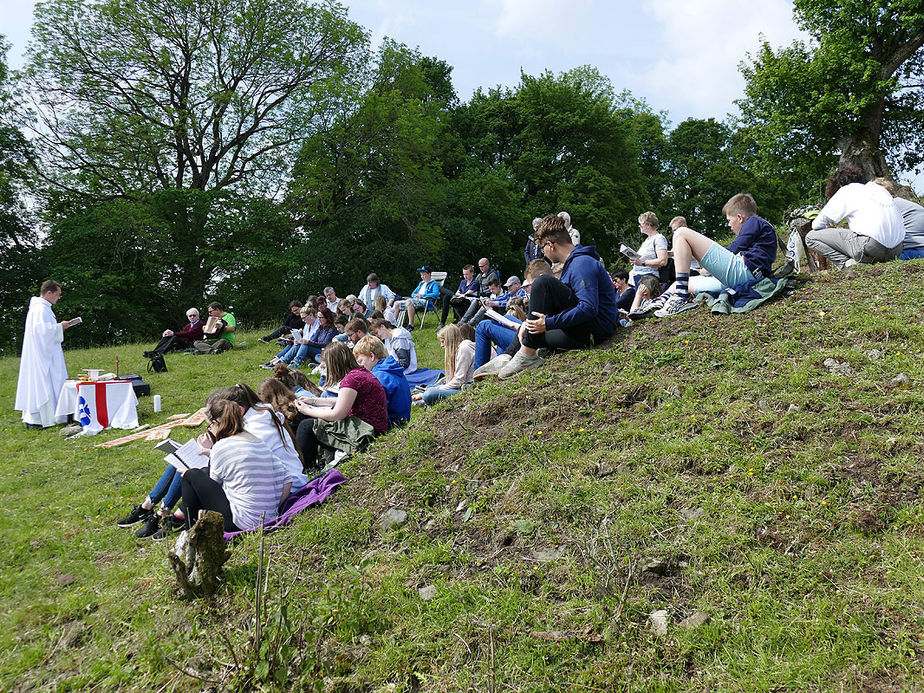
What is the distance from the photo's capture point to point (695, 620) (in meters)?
2.95

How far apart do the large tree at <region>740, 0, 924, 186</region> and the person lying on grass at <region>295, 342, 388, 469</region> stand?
20053 millimetres

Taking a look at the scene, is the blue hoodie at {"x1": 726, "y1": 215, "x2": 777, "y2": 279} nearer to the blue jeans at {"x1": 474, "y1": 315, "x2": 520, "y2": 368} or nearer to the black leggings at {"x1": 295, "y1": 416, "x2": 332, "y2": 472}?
the blue jeans at {"x1": 474, "y1": 315, "x2": 520, "y2": 368}

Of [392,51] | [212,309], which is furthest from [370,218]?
[212,309]

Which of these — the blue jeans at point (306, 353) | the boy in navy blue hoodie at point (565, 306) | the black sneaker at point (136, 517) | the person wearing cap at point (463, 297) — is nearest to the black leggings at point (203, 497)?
the black sneaker at point (136, 517)

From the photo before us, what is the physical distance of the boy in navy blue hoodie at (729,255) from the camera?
6430 mm

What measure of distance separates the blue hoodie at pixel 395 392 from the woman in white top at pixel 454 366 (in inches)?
38.7

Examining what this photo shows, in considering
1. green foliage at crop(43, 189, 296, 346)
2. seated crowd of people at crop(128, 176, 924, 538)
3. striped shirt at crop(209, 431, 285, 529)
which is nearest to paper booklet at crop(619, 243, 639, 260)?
seated crowd of people at crop(128, 176, 924, 538)

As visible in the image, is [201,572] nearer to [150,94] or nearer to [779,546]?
[779,546]

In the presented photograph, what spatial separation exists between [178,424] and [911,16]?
932 inches

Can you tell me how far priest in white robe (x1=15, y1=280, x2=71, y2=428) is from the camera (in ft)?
34.1

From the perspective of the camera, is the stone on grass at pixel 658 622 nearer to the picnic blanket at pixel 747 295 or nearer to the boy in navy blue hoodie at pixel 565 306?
the boy in navy blue hoodie at pixel 565 306

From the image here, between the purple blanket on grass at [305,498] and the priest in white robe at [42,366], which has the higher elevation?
the priest in white robe at [42,366]

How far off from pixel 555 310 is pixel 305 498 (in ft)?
9.69

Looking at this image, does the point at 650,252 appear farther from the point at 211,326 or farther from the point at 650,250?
the point at 211,326
